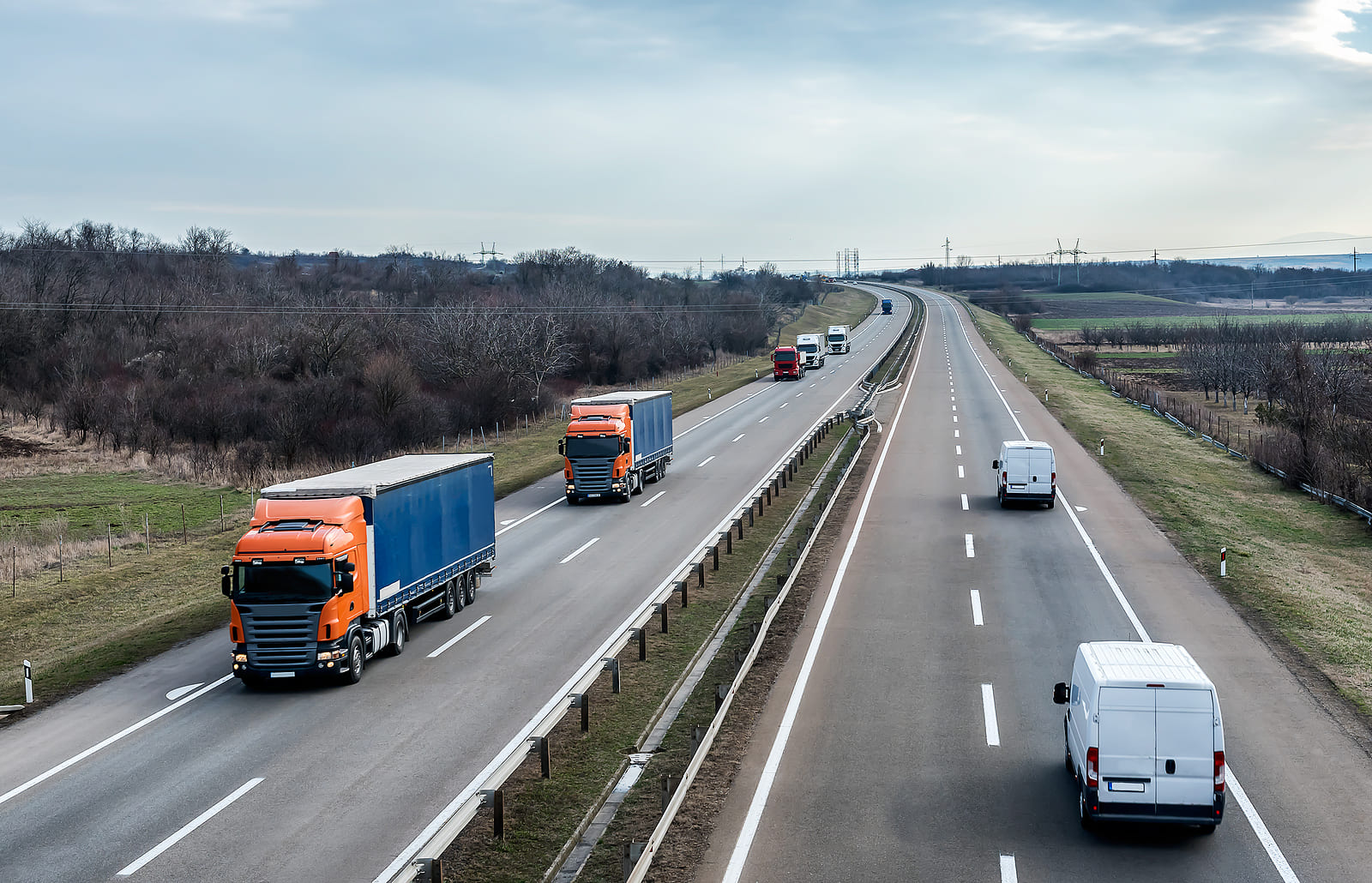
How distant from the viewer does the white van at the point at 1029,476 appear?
3444cm

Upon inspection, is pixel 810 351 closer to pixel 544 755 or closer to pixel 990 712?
pixel 990 712

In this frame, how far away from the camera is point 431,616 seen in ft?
78.1

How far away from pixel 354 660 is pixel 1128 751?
1299 centimetres

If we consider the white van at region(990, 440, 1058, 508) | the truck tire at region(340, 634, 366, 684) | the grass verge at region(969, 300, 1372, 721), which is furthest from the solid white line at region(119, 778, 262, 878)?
the white van at region(990, 440, 1058, 508)

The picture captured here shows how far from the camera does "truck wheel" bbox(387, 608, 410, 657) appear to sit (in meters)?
20.7

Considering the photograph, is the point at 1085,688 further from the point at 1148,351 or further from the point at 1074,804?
the point at 1148,351

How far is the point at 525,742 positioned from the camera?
47.2 ft

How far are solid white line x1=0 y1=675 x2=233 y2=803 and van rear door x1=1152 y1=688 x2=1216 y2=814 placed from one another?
14.9 metres

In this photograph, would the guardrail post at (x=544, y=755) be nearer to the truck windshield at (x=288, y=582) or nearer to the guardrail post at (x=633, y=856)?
the guardrail post at (x=633, y=856)

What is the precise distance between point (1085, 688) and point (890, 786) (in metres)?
2.95

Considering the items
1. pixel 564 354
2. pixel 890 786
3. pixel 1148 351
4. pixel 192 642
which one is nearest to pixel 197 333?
pixel 564 354

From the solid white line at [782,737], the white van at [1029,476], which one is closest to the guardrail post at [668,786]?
the solid white line at [782,737]

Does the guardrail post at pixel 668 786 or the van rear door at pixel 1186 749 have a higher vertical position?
the van rear door at pixel 1186 749

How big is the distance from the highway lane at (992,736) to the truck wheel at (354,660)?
24.8 feet
